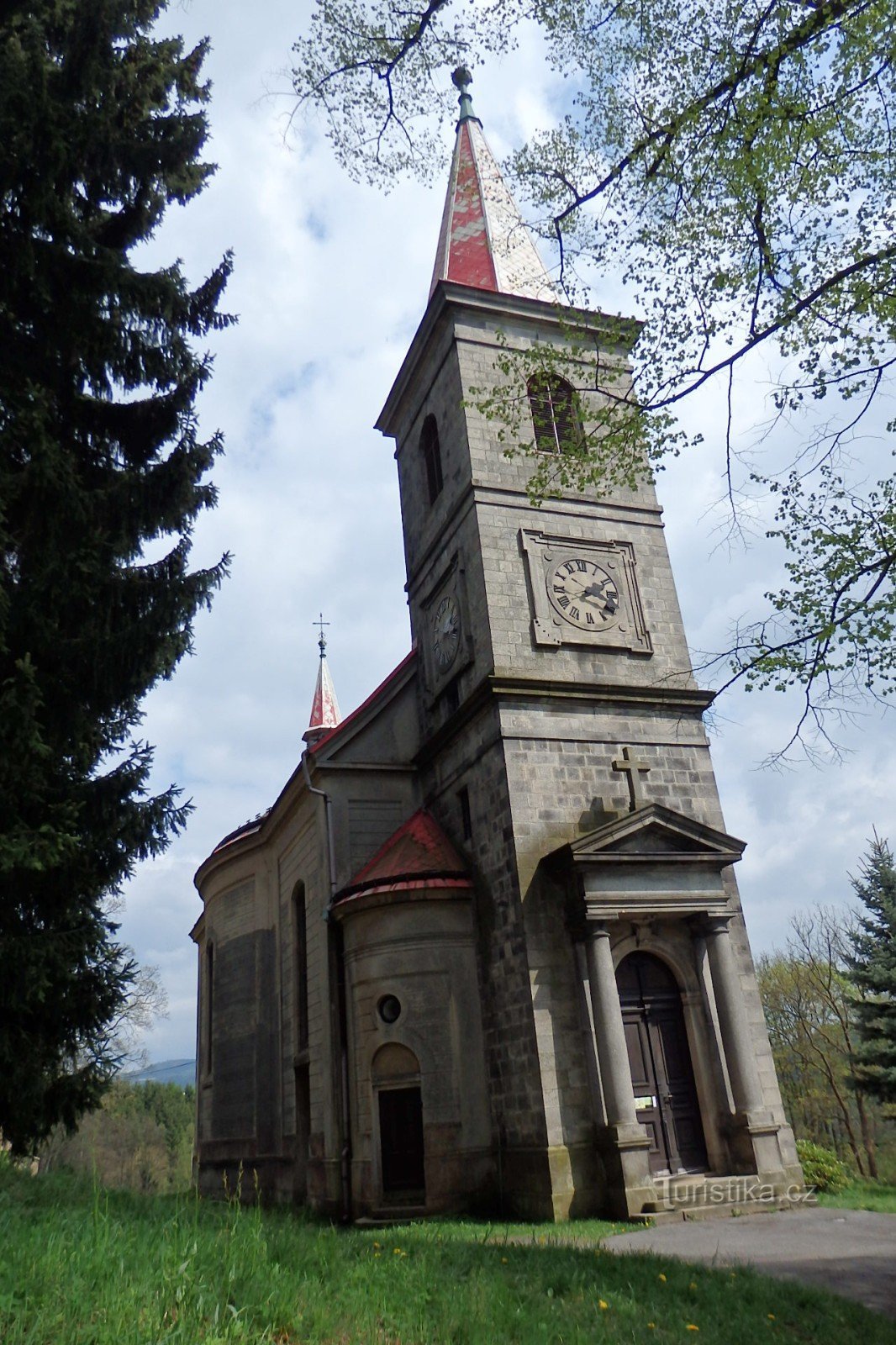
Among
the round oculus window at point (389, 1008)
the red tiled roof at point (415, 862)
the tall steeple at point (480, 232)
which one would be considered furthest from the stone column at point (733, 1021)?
the tall steeple at point (480, 232)

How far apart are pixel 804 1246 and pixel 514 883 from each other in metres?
5.81

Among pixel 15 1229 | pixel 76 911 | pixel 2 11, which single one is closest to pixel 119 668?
pixel 76 911

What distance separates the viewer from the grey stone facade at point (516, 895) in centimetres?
1322

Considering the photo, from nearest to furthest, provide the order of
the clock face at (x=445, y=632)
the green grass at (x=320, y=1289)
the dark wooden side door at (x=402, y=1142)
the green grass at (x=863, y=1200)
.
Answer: the green grass at (x=320, y=1289), the green grass at (x=863, y=1200), the dark wooden side door at (x=402, y=1142), the clock face at (x=445, y=632)

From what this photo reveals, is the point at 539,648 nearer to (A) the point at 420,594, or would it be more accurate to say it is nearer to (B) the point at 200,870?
(A) the point at 420,594

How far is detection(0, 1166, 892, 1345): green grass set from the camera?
4133mm

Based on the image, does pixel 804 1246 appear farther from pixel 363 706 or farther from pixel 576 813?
pixel 363 706

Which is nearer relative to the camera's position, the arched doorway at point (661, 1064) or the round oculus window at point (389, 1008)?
the arched doorway at point (661, 1064)

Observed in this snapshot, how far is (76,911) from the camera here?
29.9 feet

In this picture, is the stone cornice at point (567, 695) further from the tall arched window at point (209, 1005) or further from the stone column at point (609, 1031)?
the tall arched window at point (209, 1005)

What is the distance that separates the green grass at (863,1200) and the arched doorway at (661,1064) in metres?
1.71

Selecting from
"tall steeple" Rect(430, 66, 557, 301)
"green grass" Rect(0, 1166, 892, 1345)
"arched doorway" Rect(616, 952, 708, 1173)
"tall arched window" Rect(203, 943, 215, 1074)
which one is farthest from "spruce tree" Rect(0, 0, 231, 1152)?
"tall arched window" Rect(203, 943, 215, 1074)

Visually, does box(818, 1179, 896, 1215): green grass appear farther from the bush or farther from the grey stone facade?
the grey stone facade

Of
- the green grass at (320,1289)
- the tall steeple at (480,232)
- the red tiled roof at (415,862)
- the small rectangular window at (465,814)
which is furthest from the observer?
the tall steeple at (480,232)
